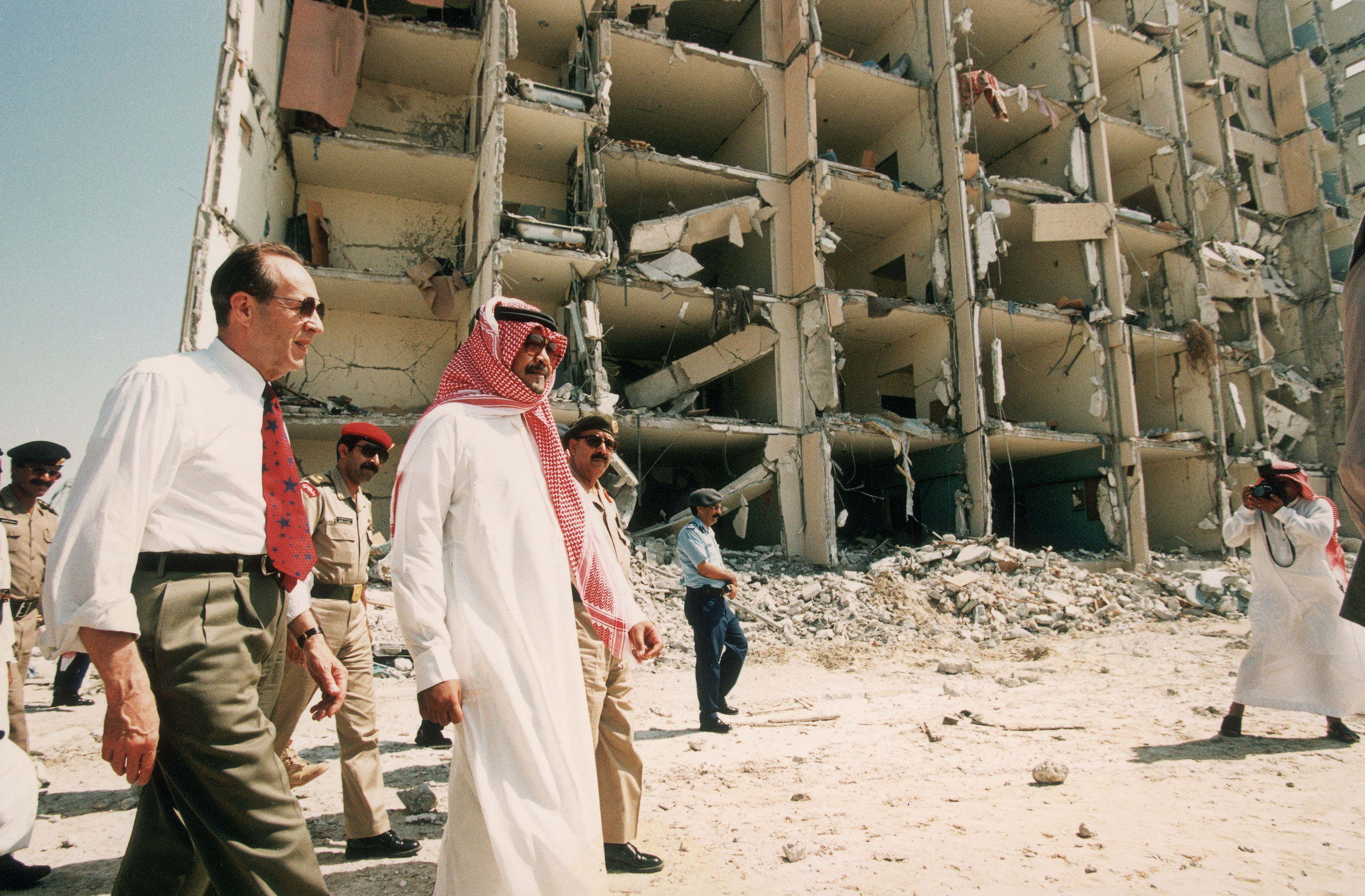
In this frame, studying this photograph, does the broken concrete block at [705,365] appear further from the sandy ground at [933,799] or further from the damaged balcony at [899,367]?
the sandy ground at [933,799]

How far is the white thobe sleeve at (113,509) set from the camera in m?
1.49

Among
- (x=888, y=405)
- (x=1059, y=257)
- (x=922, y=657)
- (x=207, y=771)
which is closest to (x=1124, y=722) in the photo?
(x=922, y=657)

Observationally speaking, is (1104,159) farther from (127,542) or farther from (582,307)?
(127,542)

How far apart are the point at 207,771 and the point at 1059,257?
19684 mm

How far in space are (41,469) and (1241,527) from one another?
8.14m

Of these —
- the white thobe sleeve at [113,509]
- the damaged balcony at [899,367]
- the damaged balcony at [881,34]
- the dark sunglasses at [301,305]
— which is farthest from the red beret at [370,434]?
the damaged balcony at [881,34]

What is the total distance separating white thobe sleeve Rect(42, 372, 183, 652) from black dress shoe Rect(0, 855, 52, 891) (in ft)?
6.74

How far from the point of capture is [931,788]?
12.8 ft

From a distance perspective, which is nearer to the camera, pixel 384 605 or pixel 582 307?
pixel 384 605

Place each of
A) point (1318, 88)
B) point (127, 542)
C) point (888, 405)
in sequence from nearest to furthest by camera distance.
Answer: point (127, 542)
point (888, 405)
point (1318, 88)

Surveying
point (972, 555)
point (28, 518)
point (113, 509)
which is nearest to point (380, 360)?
point (28, 518)

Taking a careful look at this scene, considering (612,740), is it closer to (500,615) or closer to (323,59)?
(500,615)

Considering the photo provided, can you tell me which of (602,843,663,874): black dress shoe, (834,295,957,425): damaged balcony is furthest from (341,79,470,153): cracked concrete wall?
(602,843,663,874): black dress shoe

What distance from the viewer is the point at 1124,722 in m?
5.32
